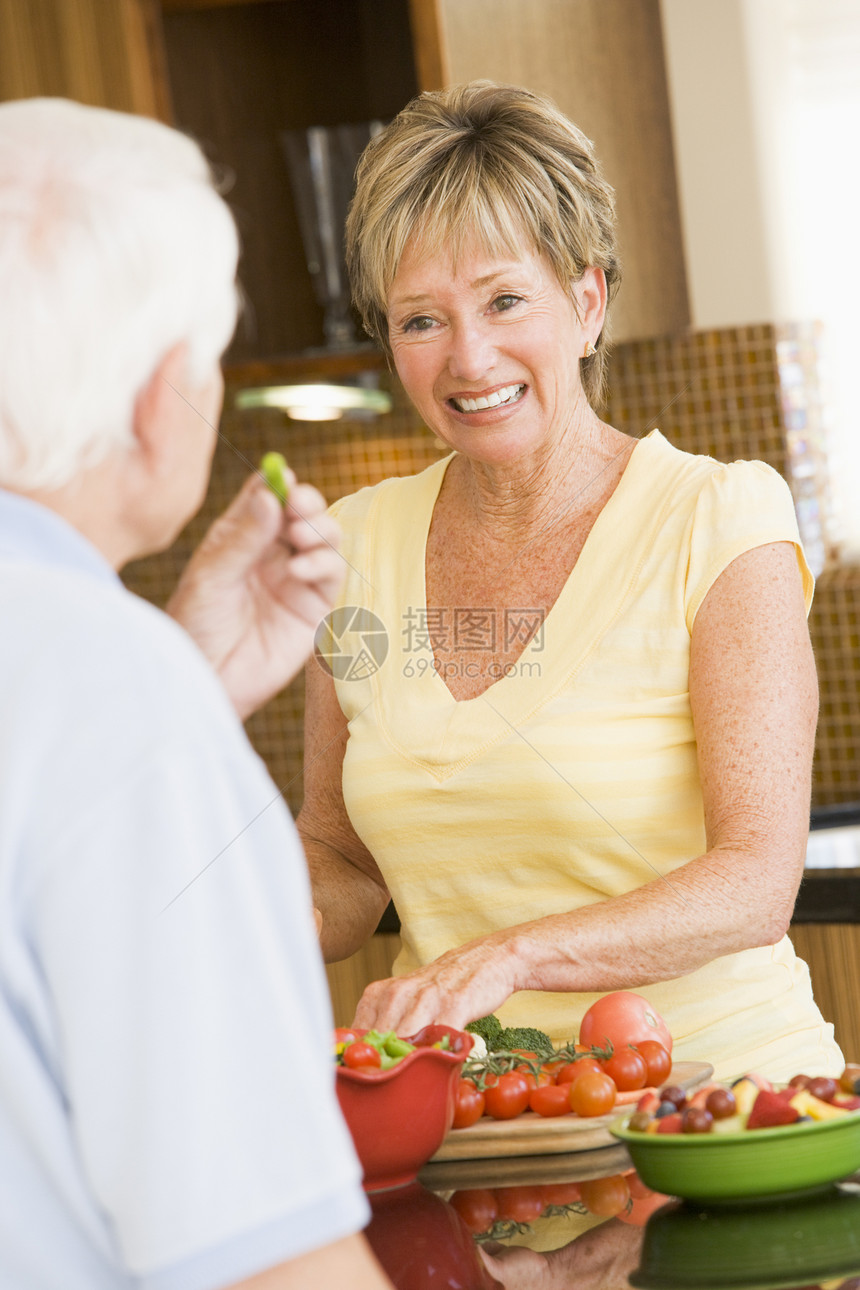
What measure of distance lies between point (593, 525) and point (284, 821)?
0.49 metres

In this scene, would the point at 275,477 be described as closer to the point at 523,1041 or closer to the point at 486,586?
the point at 486,586

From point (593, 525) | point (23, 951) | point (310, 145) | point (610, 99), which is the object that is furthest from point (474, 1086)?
point (610, 99)

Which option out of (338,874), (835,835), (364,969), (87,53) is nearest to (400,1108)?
(338,874)

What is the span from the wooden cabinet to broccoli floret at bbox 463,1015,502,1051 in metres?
1.06

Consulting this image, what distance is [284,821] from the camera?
1.63 feet

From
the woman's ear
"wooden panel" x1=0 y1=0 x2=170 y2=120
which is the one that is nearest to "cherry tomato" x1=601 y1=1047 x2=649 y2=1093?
the woman's ear

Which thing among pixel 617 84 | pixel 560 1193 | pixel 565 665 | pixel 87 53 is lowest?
pixel 560 1193

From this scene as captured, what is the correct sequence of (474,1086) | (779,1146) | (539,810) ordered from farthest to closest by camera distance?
(539,810) < (474,1086) < (779,1146)

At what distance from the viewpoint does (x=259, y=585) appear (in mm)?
585

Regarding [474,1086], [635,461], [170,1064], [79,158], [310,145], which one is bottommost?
[474,1086]

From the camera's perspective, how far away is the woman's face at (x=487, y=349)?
0.90 metres

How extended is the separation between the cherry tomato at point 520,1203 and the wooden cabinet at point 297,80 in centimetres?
122

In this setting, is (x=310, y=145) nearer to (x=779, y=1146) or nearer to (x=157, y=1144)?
(x=779, y=1146)

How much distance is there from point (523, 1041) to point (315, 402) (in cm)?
50
